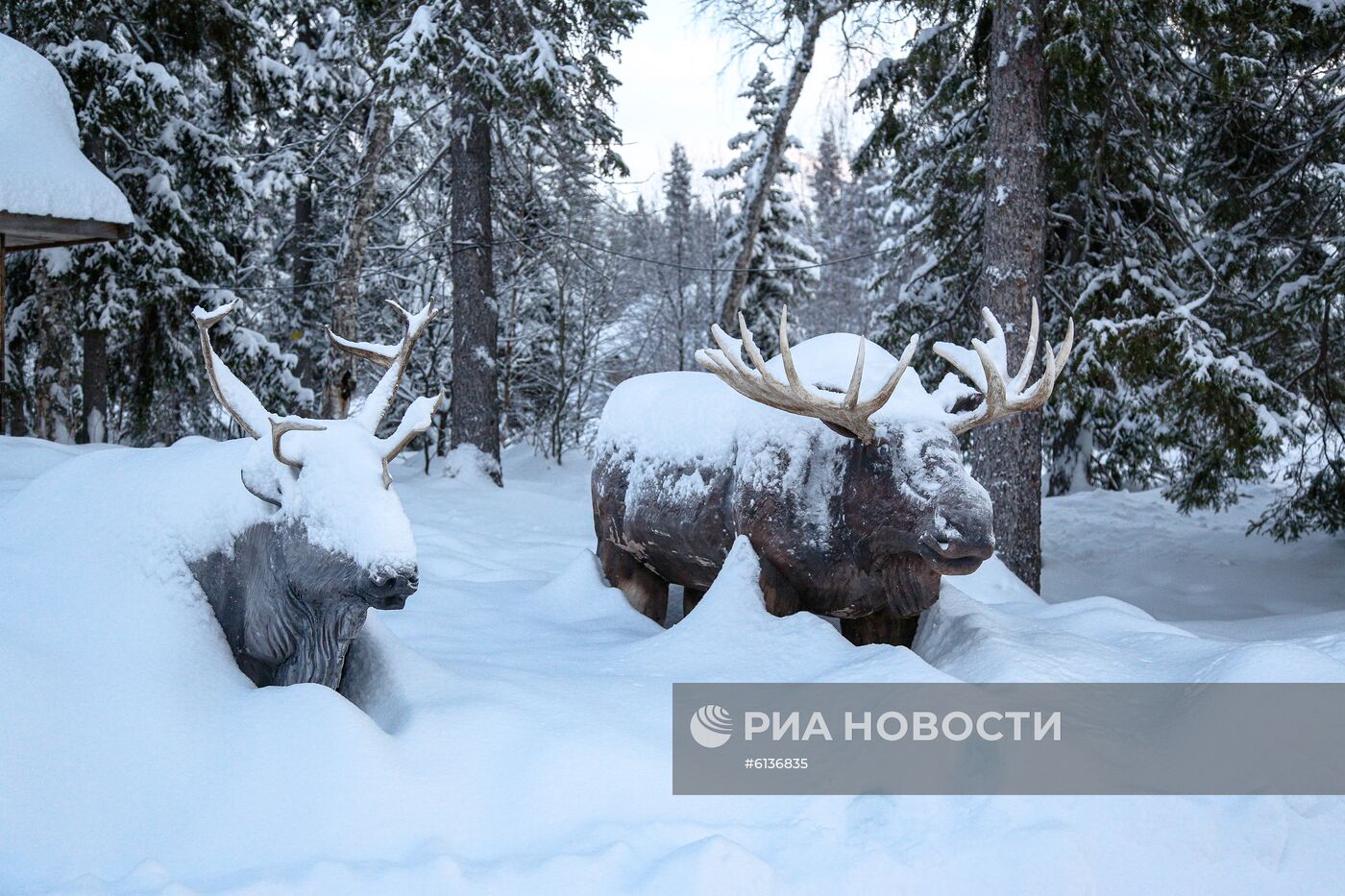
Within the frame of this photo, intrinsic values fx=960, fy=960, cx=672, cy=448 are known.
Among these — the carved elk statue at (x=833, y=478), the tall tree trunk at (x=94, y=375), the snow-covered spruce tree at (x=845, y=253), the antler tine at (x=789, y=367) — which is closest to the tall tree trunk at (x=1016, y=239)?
the carved elk statue at (x=833, y=478)

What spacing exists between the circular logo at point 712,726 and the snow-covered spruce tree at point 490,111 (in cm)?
834

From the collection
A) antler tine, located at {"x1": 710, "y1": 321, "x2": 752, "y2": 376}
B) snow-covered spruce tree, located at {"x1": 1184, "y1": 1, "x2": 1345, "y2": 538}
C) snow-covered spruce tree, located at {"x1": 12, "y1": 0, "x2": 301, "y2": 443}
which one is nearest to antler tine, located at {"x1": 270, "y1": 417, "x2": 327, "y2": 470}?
antler tine, located at {"x1": 710, "y1": 321, "x2": 752, "y2": 376}

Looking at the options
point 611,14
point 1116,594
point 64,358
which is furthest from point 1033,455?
point 64,358

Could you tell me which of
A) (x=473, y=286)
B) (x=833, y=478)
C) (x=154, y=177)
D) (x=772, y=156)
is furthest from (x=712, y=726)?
(x=772, y=156)

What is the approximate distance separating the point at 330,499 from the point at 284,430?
0.85 feet

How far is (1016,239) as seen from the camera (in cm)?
721

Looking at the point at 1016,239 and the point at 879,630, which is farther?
the point at 1016,239

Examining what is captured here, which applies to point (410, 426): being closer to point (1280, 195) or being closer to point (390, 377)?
point (390, 377)

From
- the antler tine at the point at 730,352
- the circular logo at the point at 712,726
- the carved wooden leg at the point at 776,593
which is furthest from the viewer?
the carved wooden leg at the point at 776,593

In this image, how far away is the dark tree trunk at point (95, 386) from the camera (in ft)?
37.3

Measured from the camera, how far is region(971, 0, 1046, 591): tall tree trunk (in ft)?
23.5

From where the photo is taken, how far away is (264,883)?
7.97 ft

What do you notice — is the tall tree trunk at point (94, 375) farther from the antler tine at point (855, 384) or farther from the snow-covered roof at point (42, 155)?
the antler tine at point (855, 384)

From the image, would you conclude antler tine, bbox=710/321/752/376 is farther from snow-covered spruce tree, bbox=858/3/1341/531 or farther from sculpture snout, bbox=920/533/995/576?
snow-covered spruce tree, bbox=858/3/1341/531
